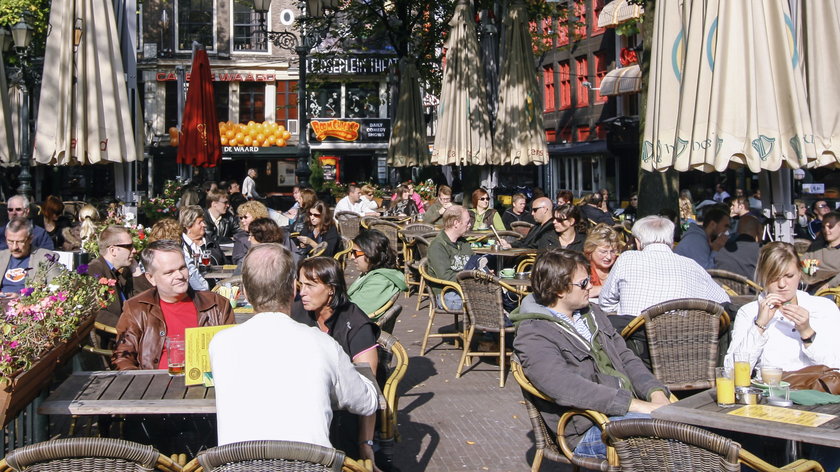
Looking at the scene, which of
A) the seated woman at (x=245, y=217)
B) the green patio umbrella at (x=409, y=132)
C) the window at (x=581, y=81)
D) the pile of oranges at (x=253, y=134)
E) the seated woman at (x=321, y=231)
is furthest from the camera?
the window at (x=581, y=81)

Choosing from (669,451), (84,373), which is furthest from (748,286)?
(84,373)

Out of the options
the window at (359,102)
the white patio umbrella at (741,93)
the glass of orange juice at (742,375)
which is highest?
the window at (359,102)

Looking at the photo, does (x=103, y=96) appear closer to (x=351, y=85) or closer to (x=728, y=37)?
(x=728, y=37)

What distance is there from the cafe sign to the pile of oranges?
1.48 m

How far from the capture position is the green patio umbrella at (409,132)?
59.9 feet

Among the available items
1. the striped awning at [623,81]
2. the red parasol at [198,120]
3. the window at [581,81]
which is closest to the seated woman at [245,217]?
the red parasol at [198,120]

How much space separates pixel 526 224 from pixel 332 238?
4.16m

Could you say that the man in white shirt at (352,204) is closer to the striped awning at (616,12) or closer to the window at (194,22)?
the striped awning at (616,12)

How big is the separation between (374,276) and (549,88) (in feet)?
135

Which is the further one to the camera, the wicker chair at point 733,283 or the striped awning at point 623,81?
the striped awning at point 623,81

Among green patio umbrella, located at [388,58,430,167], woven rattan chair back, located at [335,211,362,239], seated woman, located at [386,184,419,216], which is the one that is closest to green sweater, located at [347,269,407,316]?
woven rattan chair back, located at [335,211,362,239]

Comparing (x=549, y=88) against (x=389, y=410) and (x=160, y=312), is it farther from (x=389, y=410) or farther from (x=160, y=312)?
(x=389, y=410)

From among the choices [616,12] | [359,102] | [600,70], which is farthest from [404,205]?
[600,70]

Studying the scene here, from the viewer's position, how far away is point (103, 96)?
9.41 m
